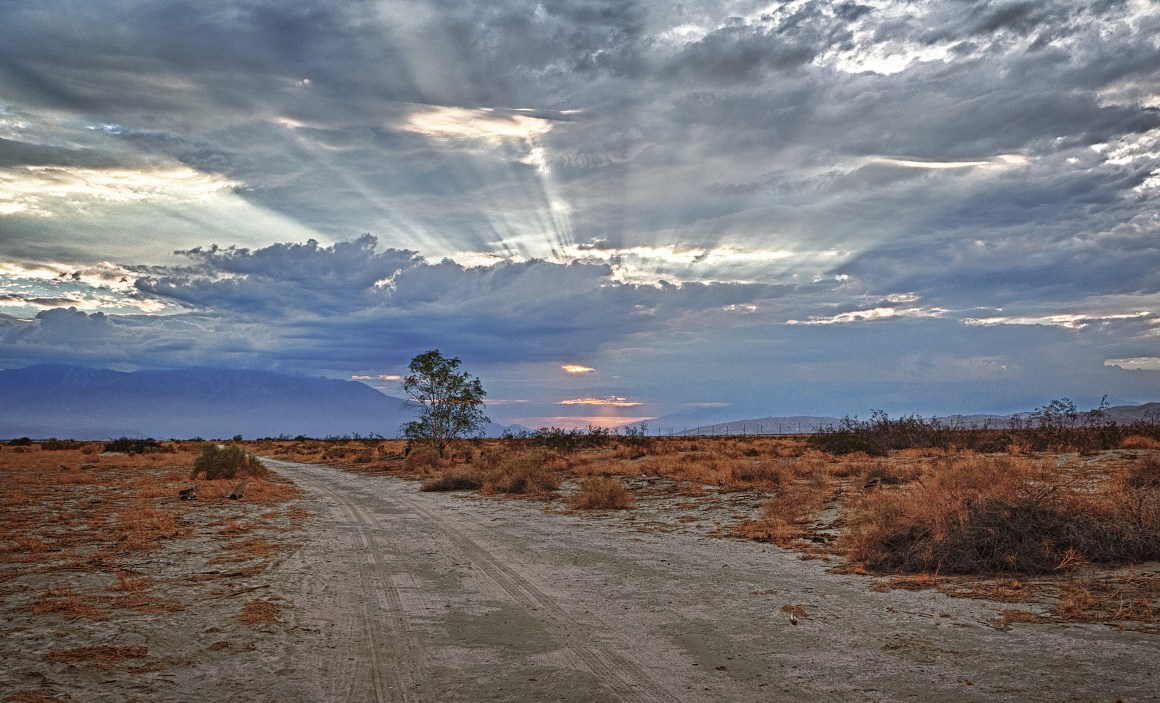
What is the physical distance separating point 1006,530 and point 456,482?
805 inches

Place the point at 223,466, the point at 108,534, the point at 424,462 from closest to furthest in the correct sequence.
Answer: the point at 108,534, the point at 223,466, the point at 424,462

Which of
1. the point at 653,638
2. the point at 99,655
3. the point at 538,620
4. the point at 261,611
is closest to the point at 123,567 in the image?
the point at 261,611

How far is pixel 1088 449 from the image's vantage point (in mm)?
27672

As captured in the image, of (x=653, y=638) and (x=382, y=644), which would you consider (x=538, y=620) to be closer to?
(x=653, y=638)

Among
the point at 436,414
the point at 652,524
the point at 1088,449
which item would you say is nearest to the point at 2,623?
the point at 652,524

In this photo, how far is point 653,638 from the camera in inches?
283

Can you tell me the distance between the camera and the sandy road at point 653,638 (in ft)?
18.7

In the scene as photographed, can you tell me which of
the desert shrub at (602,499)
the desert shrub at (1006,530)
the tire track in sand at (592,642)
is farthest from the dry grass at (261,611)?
the desert shrub at (602,499)

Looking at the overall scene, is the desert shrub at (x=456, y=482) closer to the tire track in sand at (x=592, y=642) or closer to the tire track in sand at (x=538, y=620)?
the tire track in sand at (x=538, y=620)

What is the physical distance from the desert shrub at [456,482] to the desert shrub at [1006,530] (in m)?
18.2

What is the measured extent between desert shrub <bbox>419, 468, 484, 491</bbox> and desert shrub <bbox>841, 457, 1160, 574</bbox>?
1817 cm

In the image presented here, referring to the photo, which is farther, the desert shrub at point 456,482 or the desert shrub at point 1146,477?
the desert shrub at point 456,482

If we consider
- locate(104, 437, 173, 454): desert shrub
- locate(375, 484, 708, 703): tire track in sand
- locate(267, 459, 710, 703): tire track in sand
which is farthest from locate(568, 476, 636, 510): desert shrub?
locate(104, 437, 173, 454): desert shrub

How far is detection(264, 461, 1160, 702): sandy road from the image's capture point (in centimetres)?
570
